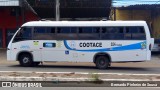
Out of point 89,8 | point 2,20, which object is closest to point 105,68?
point 89,8

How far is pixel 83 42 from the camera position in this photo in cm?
2236

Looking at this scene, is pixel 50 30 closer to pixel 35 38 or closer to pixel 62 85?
pixel 35 38

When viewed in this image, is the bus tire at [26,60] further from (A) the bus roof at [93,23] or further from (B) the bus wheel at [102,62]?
(B) the bus wheel at [102,62]

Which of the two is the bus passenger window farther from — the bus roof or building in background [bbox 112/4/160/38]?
building in background [bbox 112/4/160/38]

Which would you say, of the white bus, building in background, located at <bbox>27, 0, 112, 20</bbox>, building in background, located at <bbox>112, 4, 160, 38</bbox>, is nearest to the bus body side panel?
the white bus

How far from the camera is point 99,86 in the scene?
37.7ft

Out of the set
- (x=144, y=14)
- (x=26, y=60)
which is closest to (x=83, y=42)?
(x=26, y=60)

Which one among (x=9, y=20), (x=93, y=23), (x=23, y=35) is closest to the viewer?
(x=93, y=23)

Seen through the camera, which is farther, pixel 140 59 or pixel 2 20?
pixel 2 20

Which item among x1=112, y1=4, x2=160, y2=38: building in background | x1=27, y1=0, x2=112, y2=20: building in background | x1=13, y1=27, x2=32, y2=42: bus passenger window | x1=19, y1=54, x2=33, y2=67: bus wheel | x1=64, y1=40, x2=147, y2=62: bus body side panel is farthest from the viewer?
x1=112, y1=4, x2=160, y2=38: building in background

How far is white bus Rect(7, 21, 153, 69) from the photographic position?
2192 cm

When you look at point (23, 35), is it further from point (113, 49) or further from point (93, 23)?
point (113, 49)

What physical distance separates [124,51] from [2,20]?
25931 millimetres

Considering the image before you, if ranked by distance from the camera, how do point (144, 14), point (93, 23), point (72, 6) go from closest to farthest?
1. point (93, 23)
2. point (72, 6)
3. point (144, 14)
